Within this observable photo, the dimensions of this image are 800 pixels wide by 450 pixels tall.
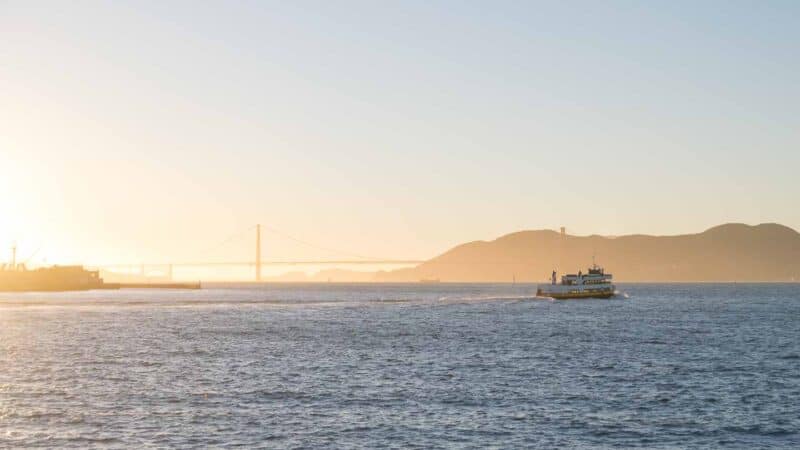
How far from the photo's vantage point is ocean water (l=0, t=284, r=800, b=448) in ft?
146

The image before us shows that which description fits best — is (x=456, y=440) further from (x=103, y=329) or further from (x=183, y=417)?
(x=103, y=329)

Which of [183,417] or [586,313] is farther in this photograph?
[586,313]

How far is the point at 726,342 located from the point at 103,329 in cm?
7771

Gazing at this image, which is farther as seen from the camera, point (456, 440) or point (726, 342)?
point (726, 342)

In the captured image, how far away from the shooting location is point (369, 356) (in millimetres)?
81562

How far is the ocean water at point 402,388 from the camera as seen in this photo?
1748 inches

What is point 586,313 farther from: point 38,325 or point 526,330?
point 38,325

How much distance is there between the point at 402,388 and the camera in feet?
197

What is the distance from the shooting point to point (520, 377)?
65875 mm

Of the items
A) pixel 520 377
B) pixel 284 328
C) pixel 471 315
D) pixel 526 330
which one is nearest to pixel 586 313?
pixel 471 315

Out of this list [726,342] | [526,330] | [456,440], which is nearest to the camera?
[456,440]

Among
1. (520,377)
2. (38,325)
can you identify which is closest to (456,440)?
(520,377)

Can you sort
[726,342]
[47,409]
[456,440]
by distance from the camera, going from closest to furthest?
[456,440]
[47,409]
[726,342]

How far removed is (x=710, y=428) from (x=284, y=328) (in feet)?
274
